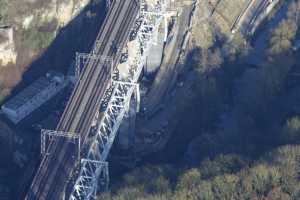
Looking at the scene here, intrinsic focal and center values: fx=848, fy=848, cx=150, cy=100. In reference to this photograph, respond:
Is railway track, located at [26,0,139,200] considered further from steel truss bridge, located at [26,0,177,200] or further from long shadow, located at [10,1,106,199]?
long shadow, located at [10,1,106,199]

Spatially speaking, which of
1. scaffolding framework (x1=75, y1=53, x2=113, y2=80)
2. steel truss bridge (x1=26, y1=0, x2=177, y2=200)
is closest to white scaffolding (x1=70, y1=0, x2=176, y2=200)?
steel truss bridge (x1=26, y1=0, x2=177, y2=200)

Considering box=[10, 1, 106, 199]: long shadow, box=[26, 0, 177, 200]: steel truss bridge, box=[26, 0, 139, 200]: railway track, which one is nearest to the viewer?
box=[26, 0, 177, 200]: steel truss bridge

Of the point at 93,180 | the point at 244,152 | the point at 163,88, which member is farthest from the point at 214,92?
the point at 93,180

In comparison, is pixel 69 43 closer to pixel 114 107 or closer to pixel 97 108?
pixel 114 107

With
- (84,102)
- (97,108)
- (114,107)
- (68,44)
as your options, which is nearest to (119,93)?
(114,107)

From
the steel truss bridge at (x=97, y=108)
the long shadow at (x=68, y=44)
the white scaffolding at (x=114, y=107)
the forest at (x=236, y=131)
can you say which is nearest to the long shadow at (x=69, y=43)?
the long shadow at (x=68, y=44)

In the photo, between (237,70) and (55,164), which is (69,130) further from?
(237,70)

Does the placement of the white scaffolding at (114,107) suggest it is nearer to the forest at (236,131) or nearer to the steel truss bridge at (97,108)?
the steel truss bridge at (97,108)
